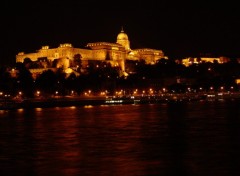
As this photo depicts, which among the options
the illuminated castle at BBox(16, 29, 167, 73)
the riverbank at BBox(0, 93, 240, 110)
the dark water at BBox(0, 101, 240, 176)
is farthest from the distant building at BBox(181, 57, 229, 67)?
the dark water at BBox(0, 101, 240, 176)

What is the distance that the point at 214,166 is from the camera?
12672 mm

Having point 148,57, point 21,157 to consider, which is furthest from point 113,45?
point 21,157

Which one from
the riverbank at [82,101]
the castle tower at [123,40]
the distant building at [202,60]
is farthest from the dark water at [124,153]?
the distant building at [202,60]

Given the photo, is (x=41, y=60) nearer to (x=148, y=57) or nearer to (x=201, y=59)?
(x=148, y=57)

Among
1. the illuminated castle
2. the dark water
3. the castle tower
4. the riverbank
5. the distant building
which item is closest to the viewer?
the dark water

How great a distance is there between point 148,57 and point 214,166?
3719 inches

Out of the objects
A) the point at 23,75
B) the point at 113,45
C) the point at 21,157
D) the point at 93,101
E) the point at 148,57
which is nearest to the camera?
the point at 21,157

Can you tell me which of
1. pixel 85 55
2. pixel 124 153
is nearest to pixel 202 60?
pixel 85 55

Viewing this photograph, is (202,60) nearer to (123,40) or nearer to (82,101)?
(123,40)

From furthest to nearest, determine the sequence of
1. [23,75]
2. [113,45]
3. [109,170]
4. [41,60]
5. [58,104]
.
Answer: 1. [113,45]
2. [41,60]
3. [23,75]
4. [58,104]
5. [109,170]

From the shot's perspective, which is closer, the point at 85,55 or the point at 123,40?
the point at 85,55

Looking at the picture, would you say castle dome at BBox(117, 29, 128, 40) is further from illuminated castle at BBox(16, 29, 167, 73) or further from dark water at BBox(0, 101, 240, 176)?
dark water at BBox(0, 101, 240, 176)

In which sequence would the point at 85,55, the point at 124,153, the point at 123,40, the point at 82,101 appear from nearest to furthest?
the point at 124,153, the point at 82,101, the point at 85,55, the point at 123,40

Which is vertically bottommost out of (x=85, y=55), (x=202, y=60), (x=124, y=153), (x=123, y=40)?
(x=124, y=153)
